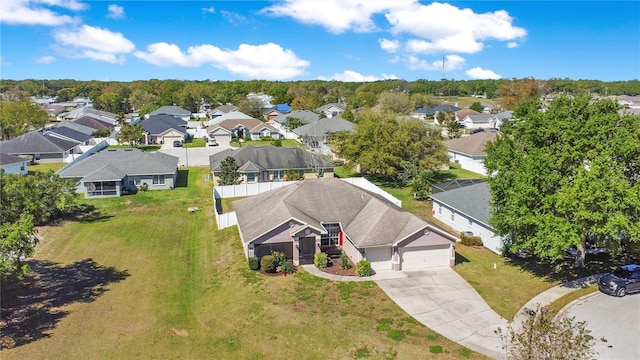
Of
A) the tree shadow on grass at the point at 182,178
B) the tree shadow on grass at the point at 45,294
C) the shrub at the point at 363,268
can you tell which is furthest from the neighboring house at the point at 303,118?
the shrub at the point at 363,268

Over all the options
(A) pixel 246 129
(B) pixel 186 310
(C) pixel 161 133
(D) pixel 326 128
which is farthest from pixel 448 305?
(A) pixel 246 129

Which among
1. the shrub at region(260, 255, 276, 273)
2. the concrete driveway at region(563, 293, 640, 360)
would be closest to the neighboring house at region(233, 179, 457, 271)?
the shrub at region(260, 255, 276, 273)

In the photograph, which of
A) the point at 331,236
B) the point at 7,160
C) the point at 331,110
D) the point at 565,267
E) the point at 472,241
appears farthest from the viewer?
the point at 331,110

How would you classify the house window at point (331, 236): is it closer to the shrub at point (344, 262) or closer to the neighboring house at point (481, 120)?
the shrub at point (344, 262)

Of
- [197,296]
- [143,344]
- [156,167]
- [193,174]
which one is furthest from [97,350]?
[193,174]

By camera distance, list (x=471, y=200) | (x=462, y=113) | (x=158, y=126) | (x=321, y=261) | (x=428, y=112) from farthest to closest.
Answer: (x=428, y=112), (x=462, y=113), (x=158, y=126), (x=471, y=200), (x=321, y=261)

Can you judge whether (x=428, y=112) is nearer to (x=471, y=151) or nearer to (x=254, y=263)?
(x=471, y=151)

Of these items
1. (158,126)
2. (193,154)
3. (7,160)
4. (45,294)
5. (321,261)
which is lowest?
(45,294)
